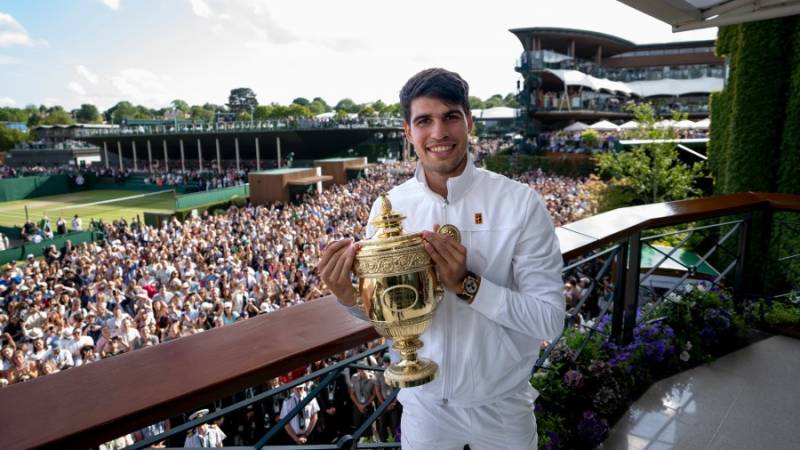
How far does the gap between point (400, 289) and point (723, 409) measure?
8.55 feet

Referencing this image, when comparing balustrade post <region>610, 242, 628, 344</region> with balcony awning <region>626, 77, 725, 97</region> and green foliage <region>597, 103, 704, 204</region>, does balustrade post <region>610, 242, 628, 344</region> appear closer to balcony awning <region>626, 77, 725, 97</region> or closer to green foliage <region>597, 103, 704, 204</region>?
green foliage <region>597, 103, 704, 204</region>

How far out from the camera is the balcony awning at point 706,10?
397cm

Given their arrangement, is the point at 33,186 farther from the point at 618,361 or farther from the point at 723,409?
the point at 723,409

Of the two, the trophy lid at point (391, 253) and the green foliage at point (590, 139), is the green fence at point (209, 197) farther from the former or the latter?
the trophy lid at point (391, 253)

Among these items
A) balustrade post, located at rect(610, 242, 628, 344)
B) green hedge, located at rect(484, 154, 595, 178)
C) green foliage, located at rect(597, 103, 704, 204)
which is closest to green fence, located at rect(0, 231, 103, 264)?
green foliage, located at rect(597, 103, 704, 204)

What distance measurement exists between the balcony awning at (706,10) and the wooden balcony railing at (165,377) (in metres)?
3.45

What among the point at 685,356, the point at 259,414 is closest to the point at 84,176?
the point at 259,414

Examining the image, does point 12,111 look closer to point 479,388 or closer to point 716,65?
point 716,65

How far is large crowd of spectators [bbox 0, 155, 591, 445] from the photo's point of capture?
6246mm

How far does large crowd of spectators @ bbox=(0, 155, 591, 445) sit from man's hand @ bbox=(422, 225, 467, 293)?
118 inches

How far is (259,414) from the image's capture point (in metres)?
5.50

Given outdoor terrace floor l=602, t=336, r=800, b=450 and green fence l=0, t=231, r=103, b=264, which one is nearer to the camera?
outdoor terrace floor l=602, t=336, r=800, b=450

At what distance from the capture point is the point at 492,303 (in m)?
1.38

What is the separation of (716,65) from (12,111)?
14356cm
